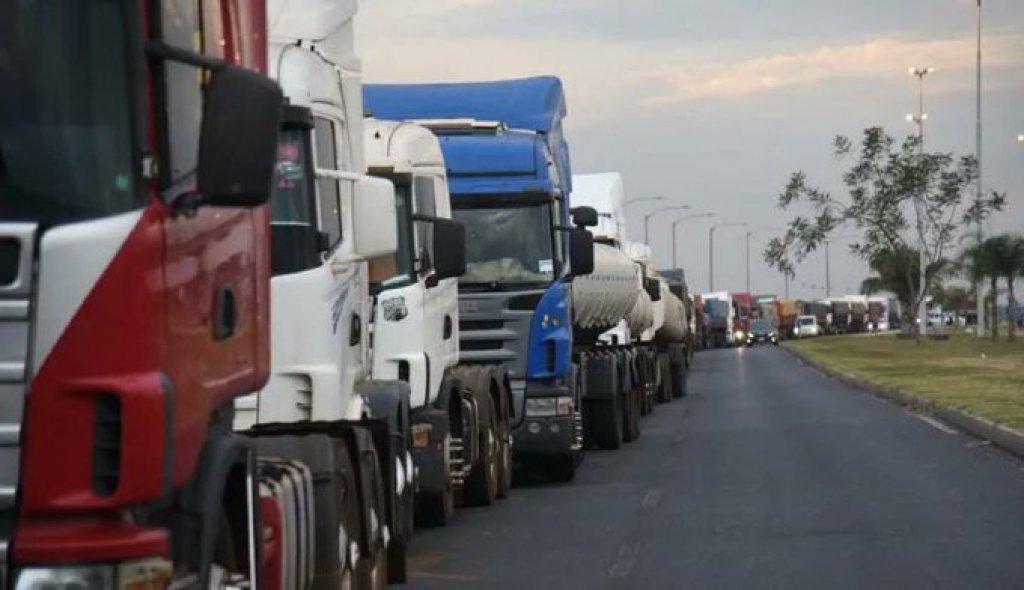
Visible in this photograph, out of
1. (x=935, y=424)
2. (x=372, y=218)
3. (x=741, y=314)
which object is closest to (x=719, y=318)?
(x=741, y=314)

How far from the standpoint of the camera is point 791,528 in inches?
653

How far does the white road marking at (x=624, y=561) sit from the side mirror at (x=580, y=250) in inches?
237

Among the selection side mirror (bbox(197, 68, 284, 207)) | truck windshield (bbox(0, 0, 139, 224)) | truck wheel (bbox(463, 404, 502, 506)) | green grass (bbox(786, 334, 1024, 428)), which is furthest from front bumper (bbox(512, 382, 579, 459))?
truck windshield (bbox(0, 0, 139, 224))

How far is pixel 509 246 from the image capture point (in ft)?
69.5

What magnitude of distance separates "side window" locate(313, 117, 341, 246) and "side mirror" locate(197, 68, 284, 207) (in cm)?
536

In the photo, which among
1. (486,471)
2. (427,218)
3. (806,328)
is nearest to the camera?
(427,218)

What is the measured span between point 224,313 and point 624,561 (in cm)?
804

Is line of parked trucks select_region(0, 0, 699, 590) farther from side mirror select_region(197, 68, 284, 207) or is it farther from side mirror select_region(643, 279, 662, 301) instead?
side mirror select_region(643, 279, 662, 301)

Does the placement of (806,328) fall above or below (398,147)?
below

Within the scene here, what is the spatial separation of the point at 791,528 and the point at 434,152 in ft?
13.5

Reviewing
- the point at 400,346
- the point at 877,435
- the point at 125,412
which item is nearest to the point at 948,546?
the point at 400,346

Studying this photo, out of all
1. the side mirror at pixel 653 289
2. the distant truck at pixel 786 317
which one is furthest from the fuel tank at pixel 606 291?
the distant truck at pixel 786 317

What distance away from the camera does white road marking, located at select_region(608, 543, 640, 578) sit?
46.0ft

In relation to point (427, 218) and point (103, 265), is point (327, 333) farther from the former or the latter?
point (103, 265)
